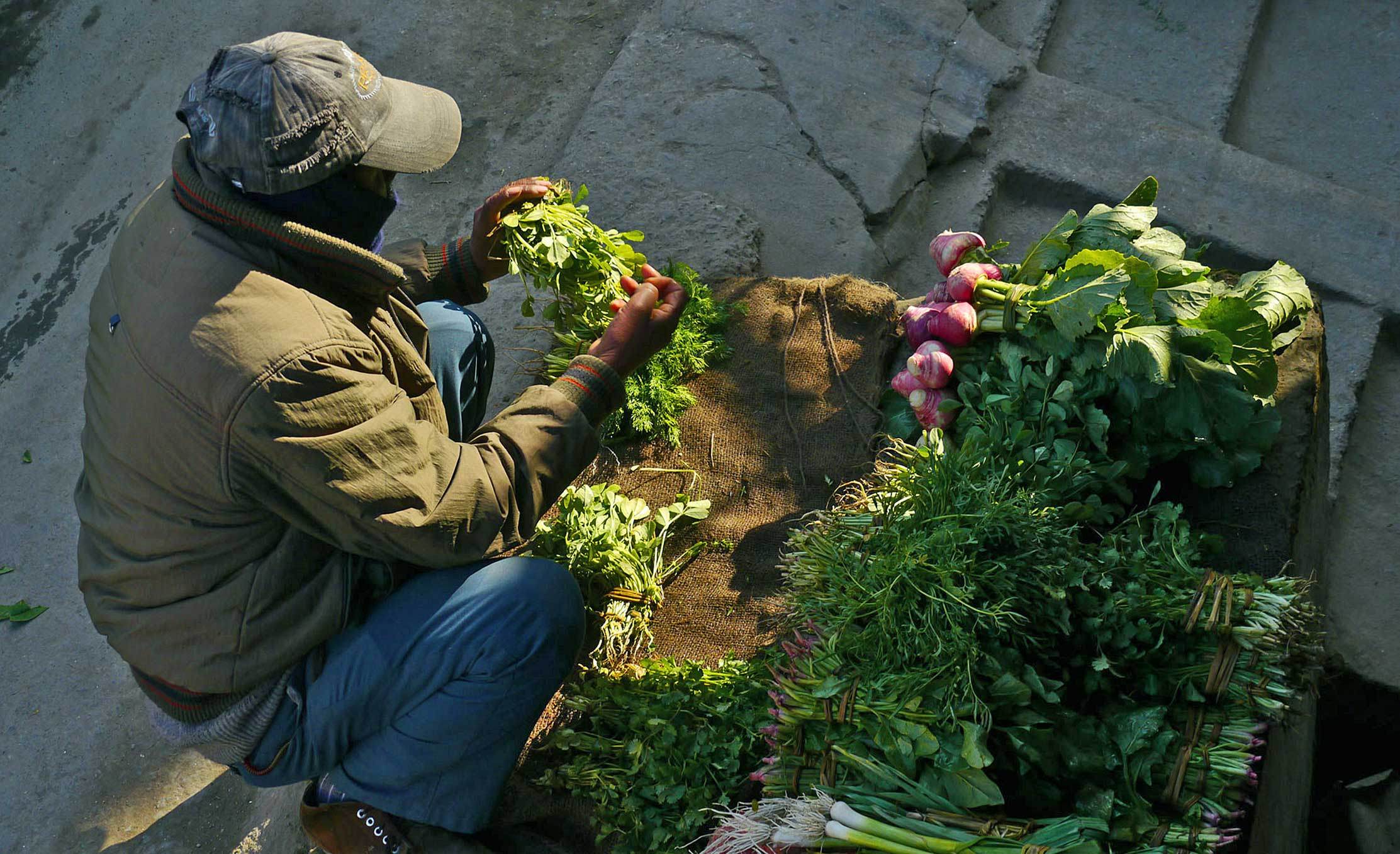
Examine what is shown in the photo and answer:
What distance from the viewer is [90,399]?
88.0 inches

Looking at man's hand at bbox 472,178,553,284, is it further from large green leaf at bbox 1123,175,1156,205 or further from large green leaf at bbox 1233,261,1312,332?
large green leaf at bbox 1233,261,1312,332

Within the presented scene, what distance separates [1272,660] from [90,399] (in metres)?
2.62

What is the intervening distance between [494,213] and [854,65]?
2281mm

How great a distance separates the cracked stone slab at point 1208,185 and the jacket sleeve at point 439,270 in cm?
247

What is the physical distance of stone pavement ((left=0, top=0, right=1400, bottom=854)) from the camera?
3.45 m

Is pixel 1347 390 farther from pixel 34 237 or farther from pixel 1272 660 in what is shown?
pixel 34 237

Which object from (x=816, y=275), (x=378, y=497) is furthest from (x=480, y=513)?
(x=816, y=275)

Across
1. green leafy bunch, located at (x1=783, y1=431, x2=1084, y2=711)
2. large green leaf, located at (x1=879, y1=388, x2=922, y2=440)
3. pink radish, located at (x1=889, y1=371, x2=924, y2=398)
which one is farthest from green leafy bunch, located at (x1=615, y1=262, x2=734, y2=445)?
green leafy bunch, located at (x1=783, y1=431, x2=1084, y2=711)

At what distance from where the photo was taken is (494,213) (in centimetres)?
310

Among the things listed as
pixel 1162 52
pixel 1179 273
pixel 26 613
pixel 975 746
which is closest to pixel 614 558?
pixel 975 746

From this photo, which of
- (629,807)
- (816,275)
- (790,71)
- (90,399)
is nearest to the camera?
(90,399)

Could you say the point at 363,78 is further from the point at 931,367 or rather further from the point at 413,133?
the point at 931,367

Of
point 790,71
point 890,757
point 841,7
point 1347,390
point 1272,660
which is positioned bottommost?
point 890,757

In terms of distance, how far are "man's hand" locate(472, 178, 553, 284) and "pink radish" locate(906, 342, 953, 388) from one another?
1240 millimetres
